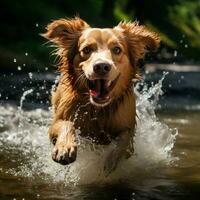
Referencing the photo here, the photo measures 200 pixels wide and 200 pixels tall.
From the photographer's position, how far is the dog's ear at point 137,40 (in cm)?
761

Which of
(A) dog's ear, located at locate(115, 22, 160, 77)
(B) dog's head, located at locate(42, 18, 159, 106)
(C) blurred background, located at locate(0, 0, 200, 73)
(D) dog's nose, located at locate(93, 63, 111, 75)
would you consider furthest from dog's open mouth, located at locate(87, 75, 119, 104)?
(C) blurred background, located at locate(0, 0, 200, 73)

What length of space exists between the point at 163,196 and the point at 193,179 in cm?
99

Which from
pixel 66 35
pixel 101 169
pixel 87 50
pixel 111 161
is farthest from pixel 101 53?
pixel 101 169

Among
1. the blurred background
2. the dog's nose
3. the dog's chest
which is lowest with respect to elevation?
the dog's chest

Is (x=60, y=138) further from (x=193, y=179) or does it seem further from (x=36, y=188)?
(x=193, y=179)

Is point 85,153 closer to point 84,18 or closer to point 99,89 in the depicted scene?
point 99,89

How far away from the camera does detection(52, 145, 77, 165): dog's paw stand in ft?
21.0

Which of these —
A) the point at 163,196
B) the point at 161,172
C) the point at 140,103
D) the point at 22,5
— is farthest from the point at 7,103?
the point at 22,5

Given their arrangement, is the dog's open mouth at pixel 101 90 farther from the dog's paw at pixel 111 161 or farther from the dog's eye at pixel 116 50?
the dog's paw at pixel 111 161

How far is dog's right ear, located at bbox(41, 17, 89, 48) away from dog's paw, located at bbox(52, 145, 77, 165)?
1.55m

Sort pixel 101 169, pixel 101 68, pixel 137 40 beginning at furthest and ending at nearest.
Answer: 1. pixel 137 40
2. pixel 101 169
3. pixel 101 68

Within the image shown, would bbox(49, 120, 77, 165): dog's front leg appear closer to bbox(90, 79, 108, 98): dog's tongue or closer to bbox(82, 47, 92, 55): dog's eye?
bbox(90, 79, 108, 98): dog's tongue

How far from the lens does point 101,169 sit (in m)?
7.25

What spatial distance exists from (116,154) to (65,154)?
0.76 meters
